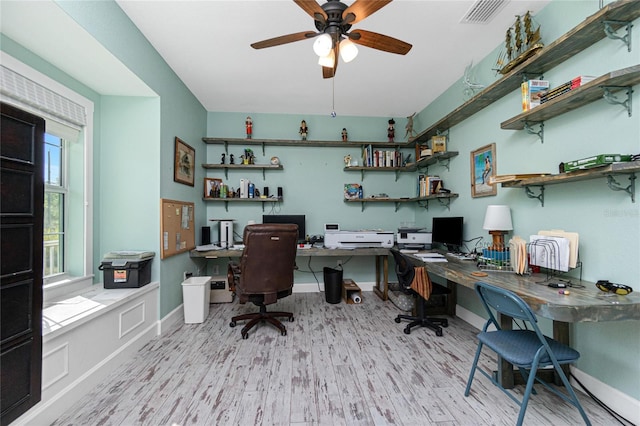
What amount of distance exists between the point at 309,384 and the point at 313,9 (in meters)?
2.41

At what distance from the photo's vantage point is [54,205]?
81.2 inches

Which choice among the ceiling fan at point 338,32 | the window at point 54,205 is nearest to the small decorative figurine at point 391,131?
the ceiling fan at point 338,32

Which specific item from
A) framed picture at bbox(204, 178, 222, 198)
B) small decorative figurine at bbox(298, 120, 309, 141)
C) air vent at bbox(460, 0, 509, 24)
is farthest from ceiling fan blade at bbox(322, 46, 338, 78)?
framed picture at bbox(204, 178, 222, 198)

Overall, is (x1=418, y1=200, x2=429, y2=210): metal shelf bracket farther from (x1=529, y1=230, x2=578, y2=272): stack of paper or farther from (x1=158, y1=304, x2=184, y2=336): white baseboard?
(x1=158, y1=304, x2=184, y2=336): white baseboard

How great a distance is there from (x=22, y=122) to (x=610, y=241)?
3017 millimetres

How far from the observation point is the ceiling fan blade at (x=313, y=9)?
140cm

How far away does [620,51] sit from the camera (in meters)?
1.44

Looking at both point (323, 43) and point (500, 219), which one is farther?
point (500, 219)

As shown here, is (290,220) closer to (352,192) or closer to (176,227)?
(352,192)

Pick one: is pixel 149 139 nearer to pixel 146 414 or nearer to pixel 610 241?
pixel 146 414

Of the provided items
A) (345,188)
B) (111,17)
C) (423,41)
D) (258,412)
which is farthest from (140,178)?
(423,41)

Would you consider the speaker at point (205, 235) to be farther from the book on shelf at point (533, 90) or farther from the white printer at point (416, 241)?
the book on shelf at point (533, 90)

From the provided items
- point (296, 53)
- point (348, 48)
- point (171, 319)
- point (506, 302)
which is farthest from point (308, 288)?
point (348, 48)

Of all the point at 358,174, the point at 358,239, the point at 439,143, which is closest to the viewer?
the point at 439,143
